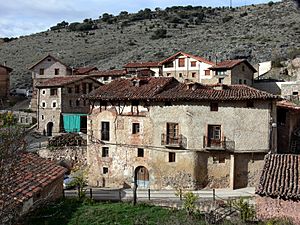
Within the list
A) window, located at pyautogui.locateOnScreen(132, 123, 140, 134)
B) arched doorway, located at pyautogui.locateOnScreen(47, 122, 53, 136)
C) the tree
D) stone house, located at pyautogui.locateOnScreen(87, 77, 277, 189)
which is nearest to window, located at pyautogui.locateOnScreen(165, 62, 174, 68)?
arched doorway, located at pyautogui.locateOnScreen(47, 122, 53, 136)

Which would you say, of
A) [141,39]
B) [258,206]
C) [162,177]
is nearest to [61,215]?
[258,206]

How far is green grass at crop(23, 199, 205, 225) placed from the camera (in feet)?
65.3

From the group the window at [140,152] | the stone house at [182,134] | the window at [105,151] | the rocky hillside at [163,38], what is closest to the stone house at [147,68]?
the rocky hillside at [163,38]

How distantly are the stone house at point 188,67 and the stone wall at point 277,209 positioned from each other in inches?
1309

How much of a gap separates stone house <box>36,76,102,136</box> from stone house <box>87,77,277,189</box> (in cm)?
1466

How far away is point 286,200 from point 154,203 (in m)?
7.39

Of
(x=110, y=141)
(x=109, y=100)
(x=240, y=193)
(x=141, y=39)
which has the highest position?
(x=141, y=39)

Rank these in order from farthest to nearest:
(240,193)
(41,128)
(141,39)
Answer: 1. (141,39)
2. (41,128)
3. (240,193)

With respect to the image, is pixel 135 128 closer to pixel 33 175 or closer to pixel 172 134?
pixel 172 134

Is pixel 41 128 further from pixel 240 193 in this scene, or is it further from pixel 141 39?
pixel 141 39

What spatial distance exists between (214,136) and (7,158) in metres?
22.1

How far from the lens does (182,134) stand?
30.0m

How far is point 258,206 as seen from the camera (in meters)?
20.3

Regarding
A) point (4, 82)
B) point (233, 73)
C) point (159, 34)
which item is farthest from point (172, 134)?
point (159, 34)
